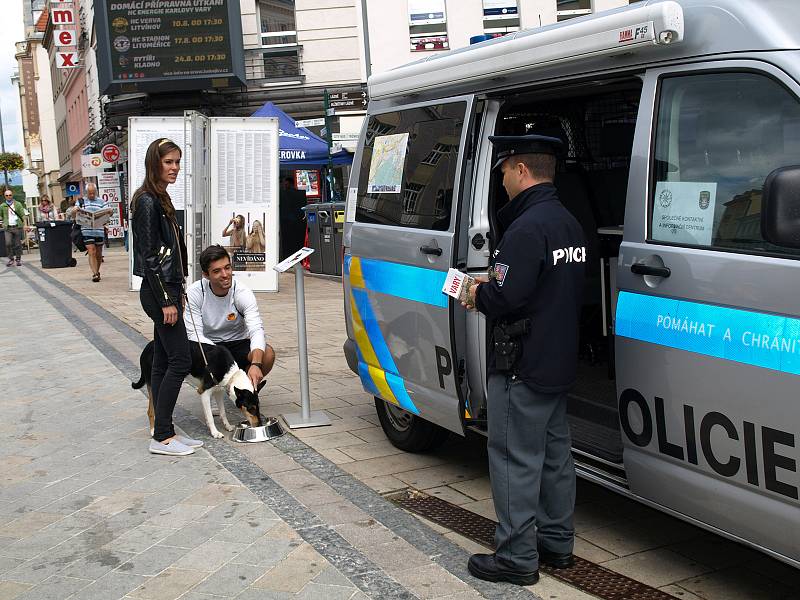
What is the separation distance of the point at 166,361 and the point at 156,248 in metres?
0.84

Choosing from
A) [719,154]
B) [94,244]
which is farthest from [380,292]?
[94,244]

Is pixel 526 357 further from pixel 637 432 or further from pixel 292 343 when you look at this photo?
pixel 292 343

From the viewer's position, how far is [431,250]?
4.80 meters

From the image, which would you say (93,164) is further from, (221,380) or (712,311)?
(712,311)

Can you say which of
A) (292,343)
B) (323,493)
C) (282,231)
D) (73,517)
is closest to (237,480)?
(323,493)

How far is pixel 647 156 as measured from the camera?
366cm

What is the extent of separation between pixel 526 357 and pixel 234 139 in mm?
9605

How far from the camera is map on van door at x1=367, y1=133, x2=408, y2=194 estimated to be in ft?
17.4

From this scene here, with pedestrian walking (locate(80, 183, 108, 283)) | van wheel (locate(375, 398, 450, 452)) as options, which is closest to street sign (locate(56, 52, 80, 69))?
pedestrian walking (locate(80, 183, 108, 283))

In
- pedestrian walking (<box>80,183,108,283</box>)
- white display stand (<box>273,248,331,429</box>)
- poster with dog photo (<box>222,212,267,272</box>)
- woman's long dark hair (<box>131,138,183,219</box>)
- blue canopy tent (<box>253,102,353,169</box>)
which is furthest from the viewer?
pedestrian walking (<box>80,183,108,283</box>)

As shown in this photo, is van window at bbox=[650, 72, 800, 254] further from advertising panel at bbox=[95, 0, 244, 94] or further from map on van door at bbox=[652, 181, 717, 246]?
advertising panel at bbox=[95, 0, 244, 94]

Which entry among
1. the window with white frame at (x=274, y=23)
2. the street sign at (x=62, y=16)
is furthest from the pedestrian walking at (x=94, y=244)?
the street sign at (x=62, y=16)

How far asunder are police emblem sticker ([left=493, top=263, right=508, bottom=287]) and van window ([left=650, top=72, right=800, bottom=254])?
1.91ft

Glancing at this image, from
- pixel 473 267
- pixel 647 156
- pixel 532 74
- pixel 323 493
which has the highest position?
pixel 532 74
